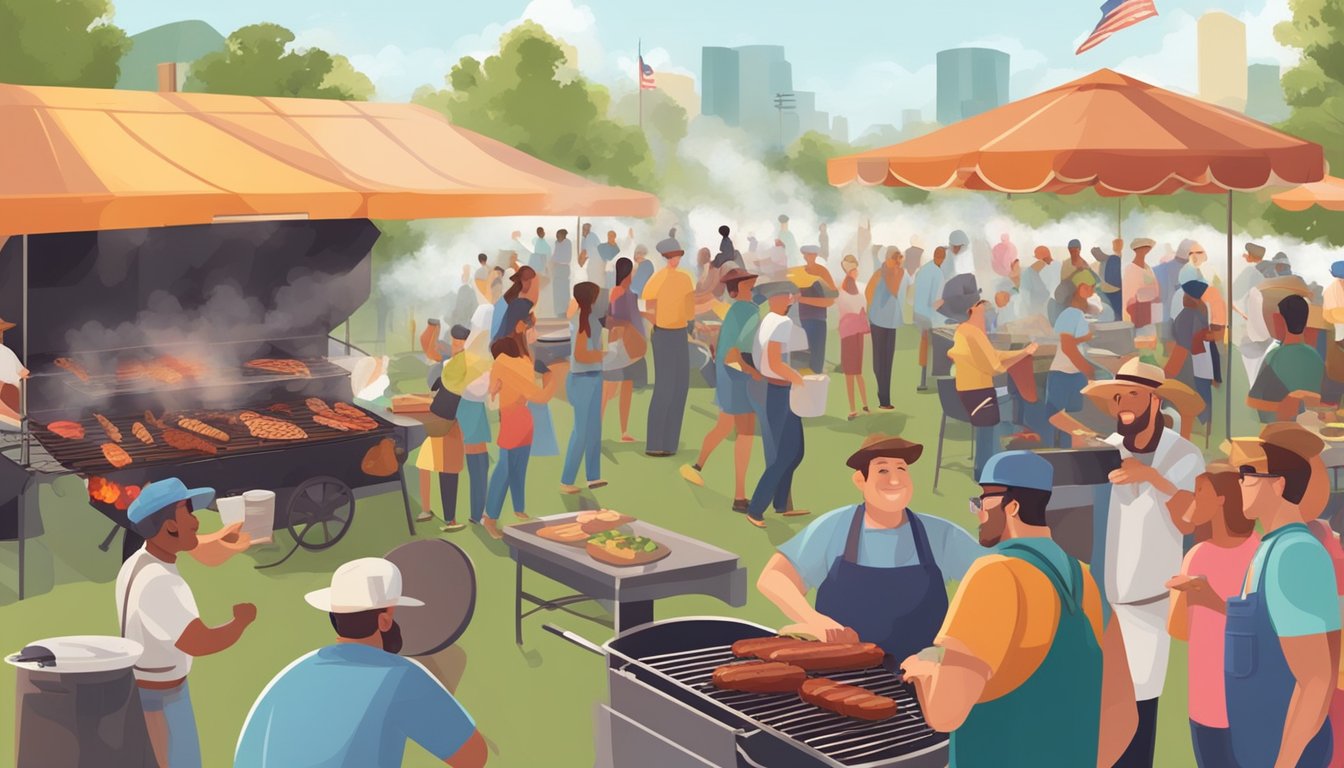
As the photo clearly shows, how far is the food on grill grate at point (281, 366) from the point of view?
10438 millimetres

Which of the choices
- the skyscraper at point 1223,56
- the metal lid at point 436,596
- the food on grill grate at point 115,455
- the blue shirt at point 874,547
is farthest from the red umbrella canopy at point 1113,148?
the skyscraper at point 1223,56

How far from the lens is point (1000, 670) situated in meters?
3.74

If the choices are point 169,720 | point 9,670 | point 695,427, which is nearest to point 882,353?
point 695,427

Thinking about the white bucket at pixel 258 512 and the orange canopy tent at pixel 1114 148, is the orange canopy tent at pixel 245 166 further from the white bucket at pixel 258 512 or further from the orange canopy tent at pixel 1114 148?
the orange canopy tent at pixel 1114 148

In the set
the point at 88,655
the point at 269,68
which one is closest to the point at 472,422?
the point at 88,655

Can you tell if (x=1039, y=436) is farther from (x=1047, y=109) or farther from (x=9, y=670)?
(x=9, y=670)

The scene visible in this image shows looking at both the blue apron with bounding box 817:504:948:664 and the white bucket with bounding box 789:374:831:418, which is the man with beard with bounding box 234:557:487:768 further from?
the white bucket with bounding box 789:374:831:418

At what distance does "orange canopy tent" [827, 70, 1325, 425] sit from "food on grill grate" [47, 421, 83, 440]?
5559 mm

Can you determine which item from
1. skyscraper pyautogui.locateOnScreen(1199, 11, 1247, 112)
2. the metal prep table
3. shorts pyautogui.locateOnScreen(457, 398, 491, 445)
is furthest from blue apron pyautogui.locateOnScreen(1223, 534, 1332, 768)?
skyscraper pyautogui.locateOnScreen(1199, 11, 1247, 112)

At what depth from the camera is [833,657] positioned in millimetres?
4945

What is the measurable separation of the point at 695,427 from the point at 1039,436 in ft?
13.4

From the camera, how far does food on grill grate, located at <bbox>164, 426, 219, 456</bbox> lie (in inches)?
350

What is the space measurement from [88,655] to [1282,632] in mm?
3911

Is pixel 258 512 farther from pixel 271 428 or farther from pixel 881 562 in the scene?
pixel 881 562
